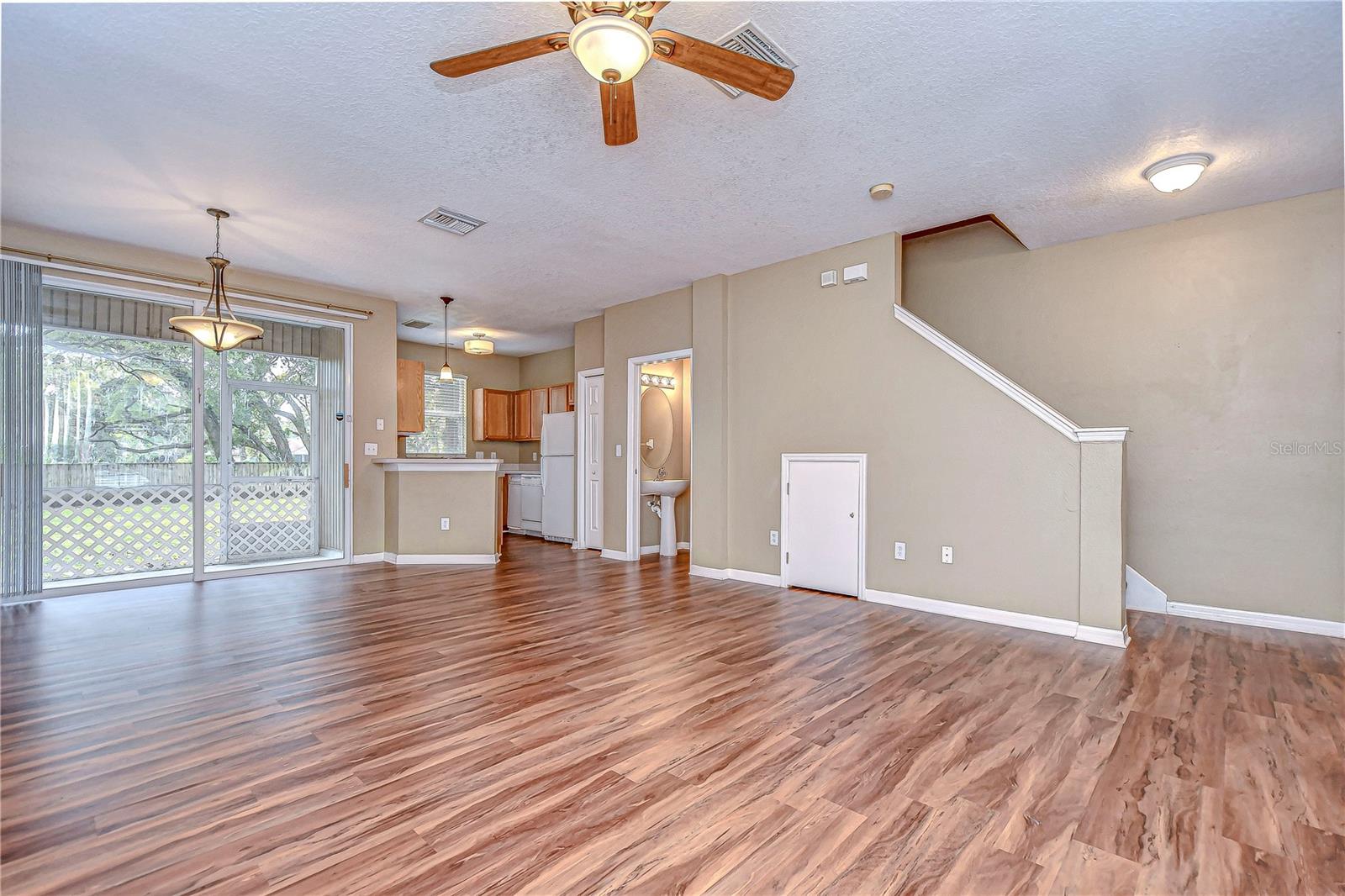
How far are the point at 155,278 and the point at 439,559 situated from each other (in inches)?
133

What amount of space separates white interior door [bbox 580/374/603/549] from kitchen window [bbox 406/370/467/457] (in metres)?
2.64

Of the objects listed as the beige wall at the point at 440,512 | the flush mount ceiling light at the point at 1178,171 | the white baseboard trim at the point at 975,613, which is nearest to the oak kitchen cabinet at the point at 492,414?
the beige wall at the point at 440,512

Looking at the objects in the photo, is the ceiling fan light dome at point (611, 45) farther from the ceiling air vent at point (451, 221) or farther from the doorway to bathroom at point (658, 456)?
the doorway to bathroom at point (658, 456)

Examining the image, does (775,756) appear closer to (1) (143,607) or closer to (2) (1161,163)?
(2) (1161,163)

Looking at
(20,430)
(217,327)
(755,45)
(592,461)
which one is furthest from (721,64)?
(20,430)

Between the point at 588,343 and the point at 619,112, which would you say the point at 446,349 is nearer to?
the point at 588,343

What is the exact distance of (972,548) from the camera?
421 centimetres

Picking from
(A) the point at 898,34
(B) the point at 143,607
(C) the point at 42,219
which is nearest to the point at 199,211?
(C) the point at 42,219

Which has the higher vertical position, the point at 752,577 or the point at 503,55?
the point at 503,55

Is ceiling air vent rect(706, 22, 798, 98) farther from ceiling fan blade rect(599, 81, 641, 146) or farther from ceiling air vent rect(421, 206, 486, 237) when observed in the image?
ceiling air vent rect(421, 206, 486, 237)

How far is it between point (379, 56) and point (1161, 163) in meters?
4.04

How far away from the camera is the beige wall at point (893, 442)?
3.95 metres

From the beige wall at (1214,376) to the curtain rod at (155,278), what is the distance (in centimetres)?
613

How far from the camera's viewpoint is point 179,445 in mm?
5188
